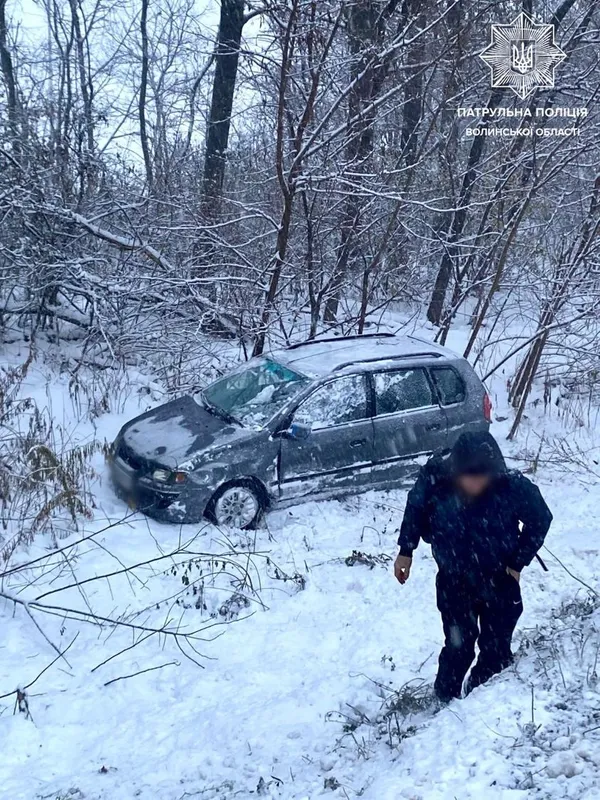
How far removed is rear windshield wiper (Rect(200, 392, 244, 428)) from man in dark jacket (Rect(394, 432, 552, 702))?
3037 millimetres

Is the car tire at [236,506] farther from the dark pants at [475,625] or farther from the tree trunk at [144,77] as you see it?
the tree trunk at [144,77]

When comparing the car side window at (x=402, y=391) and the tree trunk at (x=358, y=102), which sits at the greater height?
the tree trunk at (x=358, y=102)

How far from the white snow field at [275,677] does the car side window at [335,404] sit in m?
0.96

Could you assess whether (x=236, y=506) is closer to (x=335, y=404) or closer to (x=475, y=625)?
(x=335, y=404)

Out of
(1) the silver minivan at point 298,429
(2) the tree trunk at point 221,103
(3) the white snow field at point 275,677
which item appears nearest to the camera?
(3) the white snow field at point 275,677

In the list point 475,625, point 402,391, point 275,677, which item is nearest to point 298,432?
point 402,391

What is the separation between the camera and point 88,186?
10.9 metres

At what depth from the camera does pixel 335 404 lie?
22.5 feet

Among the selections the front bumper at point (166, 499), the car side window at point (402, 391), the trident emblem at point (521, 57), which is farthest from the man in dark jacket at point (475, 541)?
the trident emblem at point (521, 57)

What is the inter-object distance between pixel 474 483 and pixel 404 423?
3.63 m

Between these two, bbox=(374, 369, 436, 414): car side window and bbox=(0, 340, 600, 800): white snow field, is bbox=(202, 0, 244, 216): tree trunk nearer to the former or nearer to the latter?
bbox=(374, 369, 436, 414): car side window

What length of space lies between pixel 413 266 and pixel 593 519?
5648mm

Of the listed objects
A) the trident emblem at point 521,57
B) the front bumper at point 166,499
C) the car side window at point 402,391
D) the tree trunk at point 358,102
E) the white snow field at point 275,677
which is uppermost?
the trident emblem at point 521,57

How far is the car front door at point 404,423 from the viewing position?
7.09m
